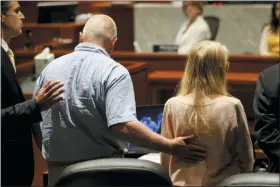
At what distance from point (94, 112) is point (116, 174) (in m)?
0.50

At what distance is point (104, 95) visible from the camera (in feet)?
8.32

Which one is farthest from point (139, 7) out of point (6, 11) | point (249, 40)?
point (6, 11)

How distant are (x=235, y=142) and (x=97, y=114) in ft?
1.91

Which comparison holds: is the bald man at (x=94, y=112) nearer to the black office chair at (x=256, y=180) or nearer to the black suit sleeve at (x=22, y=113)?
the black suit sleeve at (x=22, y=113)

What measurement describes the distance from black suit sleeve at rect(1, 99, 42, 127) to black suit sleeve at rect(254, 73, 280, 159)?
895mm

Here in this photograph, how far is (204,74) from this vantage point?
2506mm

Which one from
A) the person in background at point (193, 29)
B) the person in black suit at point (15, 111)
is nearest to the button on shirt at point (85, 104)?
the person in black suit at point (15, 111)

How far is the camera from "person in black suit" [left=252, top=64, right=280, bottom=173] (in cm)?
248

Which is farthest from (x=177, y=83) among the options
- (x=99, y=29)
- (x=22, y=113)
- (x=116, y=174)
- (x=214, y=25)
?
(x=116, y=174)

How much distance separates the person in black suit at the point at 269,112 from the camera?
248cm

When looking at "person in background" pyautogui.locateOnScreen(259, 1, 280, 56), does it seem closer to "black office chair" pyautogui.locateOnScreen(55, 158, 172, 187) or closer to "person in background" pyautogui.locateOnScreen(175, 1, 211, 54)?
"person in background" pyautogui.locateOnScreen(175, 1, 211, 54)

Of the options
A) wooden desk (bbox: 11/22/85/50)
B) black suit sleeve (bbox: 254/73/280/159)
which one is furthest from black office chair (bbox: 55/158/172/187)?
wooden desk (bbox: 11/22/85/50)

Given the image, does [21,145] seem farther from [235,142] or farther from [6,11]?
[235,142]

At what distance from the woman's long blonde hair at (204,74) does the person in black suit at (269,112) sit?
15 cm
